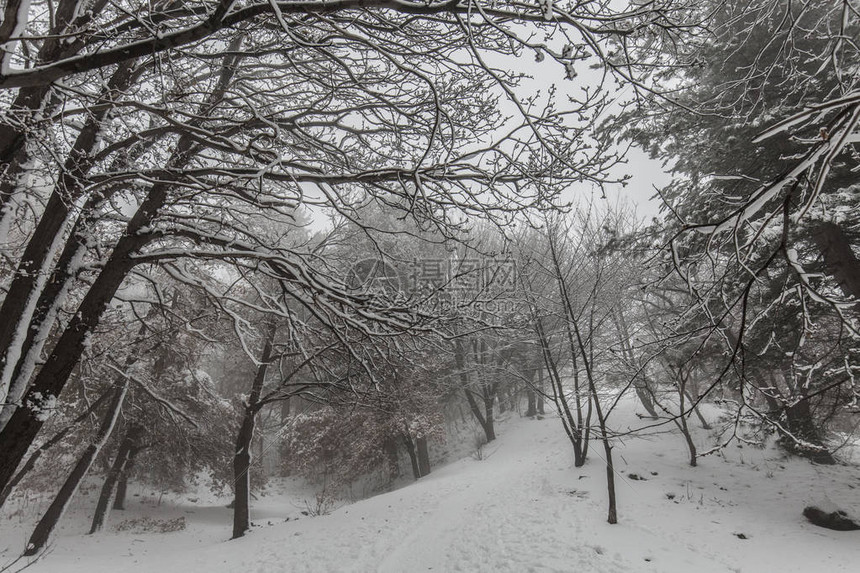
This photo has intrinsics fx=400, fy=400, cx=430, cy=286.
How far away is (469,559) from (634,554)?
7.92ft

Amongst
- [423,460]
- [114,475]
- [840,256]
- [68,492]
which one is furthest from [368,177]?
[423,460]

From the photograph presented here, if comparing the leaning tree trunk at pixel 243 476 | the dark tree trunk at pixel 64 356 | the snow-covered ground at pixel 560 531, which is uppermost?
the dark tree trunk at pixel 64 356

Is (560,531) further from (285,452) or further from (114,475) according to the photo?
(285,452)

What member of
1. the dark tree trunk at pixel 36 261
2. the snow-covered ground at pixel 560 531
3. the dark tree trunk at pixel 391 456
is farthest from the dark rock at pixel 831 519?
the dark tree trunk at pixel 391 456

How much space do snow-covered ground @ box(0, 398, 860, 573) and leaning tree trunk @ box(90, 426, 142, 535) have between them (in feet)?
2.61

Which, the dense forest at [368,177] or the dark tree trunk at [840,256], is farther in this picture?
the dark tree trunk at [840,256]

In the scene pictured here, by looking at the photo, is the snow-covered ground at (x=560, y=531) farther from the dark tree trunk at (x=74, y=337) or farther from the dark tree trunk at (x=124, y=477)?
the dark tree trunk at (x=74, y=337)

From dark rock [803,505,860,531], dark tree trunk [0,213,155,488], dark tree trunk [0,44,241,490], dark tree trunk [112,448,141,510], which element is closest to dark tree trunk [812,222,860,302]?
dark rock [803,505,860,531]

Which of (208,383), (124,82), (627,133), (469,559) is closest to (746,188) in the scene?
(627,133)

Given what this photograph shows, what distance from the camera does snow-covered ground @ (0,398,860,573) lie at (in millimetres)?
5766

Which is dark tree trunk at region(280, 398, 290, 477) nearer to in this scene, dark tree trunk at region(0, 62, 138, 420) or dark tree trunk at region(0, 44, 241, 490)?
dark tree trunk at region(0, 44, 241, 490)

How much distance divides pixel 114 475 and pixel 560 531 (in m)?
12.3

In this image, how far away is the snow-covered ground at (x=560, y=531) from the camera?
227 inches

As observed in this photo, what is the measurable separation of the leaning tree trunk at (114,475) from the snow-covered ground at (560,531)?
0.80 meters
